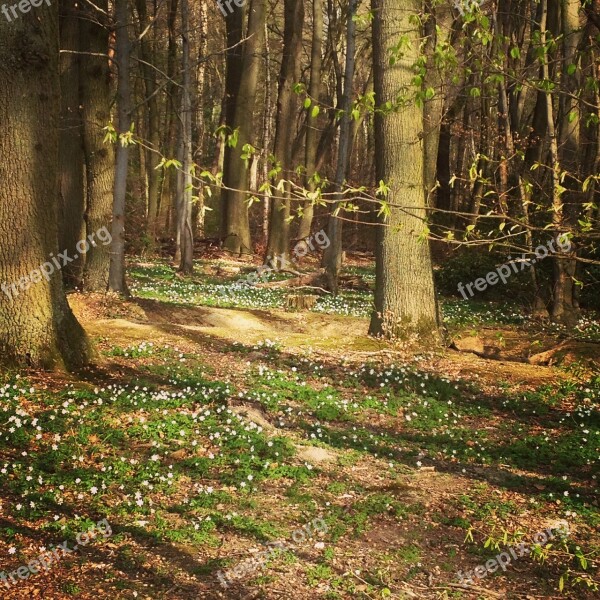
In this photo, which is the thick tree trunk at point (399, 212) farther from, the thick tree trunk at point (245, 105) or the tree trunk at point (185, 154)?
the thick tree trunk at point (245, 105)

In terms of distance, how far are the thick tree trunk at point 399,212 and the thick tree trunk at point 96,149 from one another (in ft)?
19.7

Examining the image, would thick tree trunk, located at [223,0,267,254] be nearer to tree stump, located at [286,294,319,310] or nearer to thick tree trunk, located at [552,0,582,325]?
tree stump, located at [286,294,319,310]

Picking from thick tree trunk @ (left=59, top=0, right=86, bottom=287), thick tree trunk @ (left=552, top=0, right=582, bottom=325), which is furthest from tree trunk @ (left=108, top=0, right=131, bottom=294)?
thick tree trunk @ (left=552, top=0, right=582, bottom=325)

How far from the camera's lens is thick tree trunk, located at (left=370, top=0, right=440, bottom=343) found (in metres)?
11.6

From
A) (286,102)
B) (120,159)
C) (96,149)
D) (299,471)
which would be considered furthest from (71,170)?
(286,102)

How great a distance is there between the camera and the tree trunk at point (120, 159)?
1343 cm

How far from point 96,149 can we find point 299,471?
9.89 metres

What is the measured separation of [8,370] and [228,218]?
21.8 m

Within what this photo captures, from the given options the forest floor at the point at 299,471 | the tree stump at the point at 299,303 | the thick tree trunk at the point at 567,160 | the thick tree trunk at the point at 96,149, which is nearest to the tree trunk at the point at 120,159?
the thick tree trunk at the point at 96,149

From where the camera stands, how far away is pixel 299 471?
6.77 metres

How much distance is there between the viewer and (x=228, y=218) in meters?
29.1

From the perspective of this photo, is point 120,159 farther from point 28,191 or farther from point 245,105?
point 245,105

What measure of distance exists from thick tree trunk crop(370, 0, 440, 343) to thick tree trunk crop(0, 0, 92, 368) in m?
5.74

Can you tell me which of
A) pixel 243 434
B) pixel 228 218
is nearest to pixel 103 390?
pixel 243 434
